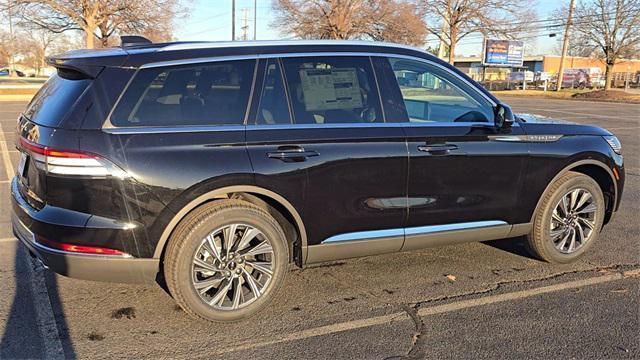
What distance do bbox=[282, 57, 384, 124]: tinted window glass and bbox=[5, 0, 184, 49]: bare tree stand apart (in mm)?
27444

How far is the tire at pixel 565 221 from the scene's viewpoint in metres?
4.61

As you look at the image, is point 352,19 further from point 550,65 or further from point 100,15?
point 550,65

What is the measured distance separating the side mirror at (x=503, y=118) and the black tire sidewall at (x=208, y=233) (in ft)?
6.40

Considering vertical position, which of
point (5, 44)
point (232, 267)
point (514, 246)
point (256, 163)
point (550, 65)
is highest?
point (550, 65)

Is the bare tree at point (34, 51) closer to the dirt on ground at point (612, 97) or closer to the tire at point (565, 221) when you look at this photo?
the dirt on ground at point (612, 97)

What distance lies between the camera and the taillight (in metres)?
3.15

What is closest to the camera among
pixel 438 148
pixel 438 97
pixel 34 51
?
pixel 438 148

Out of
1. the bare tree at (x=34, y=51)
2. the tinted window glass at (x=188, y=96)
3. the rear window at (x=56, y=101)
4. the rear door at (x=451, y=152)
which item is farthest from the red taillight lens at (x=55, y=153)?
the bare tree at (x=34, y=51)

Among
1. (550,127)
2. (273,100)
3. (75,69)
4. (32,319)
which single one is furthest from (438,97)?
(32,319)

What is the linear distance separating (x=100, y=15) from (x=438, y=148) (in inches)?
1142

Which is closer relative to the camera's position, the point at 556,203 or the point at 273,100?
the point at 273,100

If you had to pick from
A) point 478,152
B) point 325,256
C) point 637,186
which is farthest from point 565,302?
point 637,186

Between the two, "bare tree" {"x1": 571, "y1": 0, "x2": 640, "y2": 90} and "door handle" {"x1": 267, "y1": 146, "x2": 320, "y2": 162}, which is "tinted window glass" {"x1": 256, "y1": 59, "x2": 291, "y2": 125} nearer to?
"door handle" {"x1": 267, "y1": 146, "x2": 320, "y2": 162}

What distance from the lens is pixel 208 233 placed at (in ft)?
11.3
